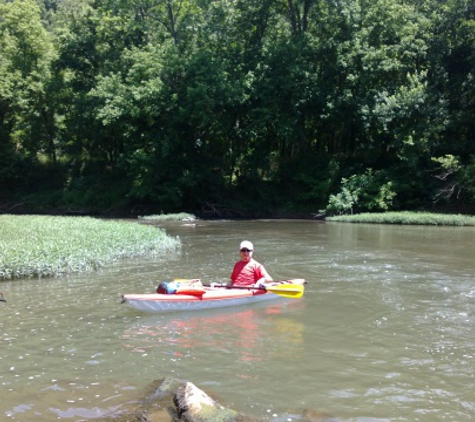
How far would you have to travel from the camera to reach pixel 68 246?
1441 centimetres

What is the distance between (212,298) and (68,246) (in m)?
6.10

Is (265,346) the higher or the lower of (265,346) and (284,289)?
the lower

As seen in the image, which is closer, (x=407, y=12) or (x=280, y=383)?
(x=280, y=383)

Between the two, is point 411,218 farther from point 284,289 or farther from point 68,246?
point 68,246

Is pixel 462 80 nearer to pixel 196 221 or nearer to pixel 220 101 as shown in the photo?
pixel 220 101

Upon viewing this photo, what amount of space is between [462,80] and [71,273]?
28217mm

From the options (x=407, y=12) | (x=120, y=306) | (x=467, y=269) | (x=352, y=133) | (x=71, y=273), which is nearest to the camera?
(x=120, y=306)

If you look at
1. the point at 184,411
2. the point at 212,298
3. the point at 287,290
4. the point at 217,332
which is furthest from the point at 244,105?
the point at 184,411

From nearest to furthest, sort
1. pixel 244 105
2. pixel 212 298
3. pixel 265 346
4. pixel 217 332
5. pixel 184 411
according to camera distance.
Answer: pixel 184 411, pixel 265 346, pixel 217 332, pixel 212 298, pixel 244 105

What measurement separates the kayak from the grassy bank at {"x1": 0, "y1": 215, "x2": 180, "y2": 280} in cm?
450

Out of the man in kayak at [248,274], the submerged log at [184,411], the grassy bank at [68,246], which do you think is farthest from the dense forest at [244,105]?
the submerged log at [184,411]

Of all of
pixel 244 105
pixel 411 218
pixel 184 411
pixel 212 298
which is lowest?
pixel 184 411

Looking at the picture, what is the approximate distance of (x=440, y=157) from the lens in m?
31.0

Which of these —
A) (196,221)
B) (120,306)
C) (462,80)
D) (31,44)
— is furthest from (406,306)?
(31,44)
